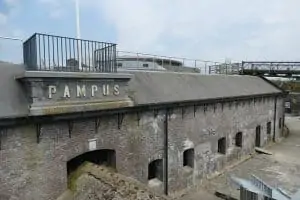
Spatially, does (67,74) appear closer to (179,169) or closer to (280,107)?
(179,169)

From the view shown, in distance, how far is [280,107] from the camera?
89.9 feet

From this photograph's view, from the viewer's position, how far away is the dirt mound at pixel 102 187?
7691 mm

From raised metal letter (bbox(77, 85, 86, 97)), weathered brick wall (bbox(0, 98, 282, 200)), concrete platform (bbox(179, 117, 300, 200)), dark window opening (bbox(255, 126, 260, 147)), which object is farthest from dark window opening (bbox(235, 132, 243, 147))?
raised metal letter (bbox(77, 85, 86, 97))

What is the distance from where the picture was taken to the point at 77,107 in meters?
9.09

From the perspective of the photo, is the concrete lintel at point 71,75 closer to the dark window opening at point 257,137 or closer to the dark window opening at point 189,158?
the dark window opening at point 189,158

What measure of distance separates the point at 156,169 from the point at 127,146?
2537 millimetres

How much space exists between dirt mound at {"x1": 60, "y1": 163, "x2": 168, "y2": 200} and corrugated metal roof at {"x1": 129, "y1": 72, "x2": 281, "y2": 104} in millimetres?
3344

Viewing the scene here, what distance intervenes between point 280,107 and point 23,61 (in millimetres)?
23495

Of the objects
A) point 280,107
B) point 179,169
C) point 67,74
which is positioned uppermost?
point 67,74

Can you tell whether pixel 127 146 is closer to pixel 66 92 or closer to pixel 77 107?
pixel 77 107

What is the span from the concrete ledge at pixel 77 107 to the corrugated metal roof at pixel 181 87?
1200 mm

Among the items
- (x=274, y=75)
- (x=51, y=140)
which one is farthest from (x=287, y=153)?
(x=51, y=140)

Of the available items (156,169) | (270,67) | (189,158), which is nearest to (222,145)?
(189,158)

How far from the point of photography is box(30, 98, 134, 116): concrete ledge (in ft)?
27.1
